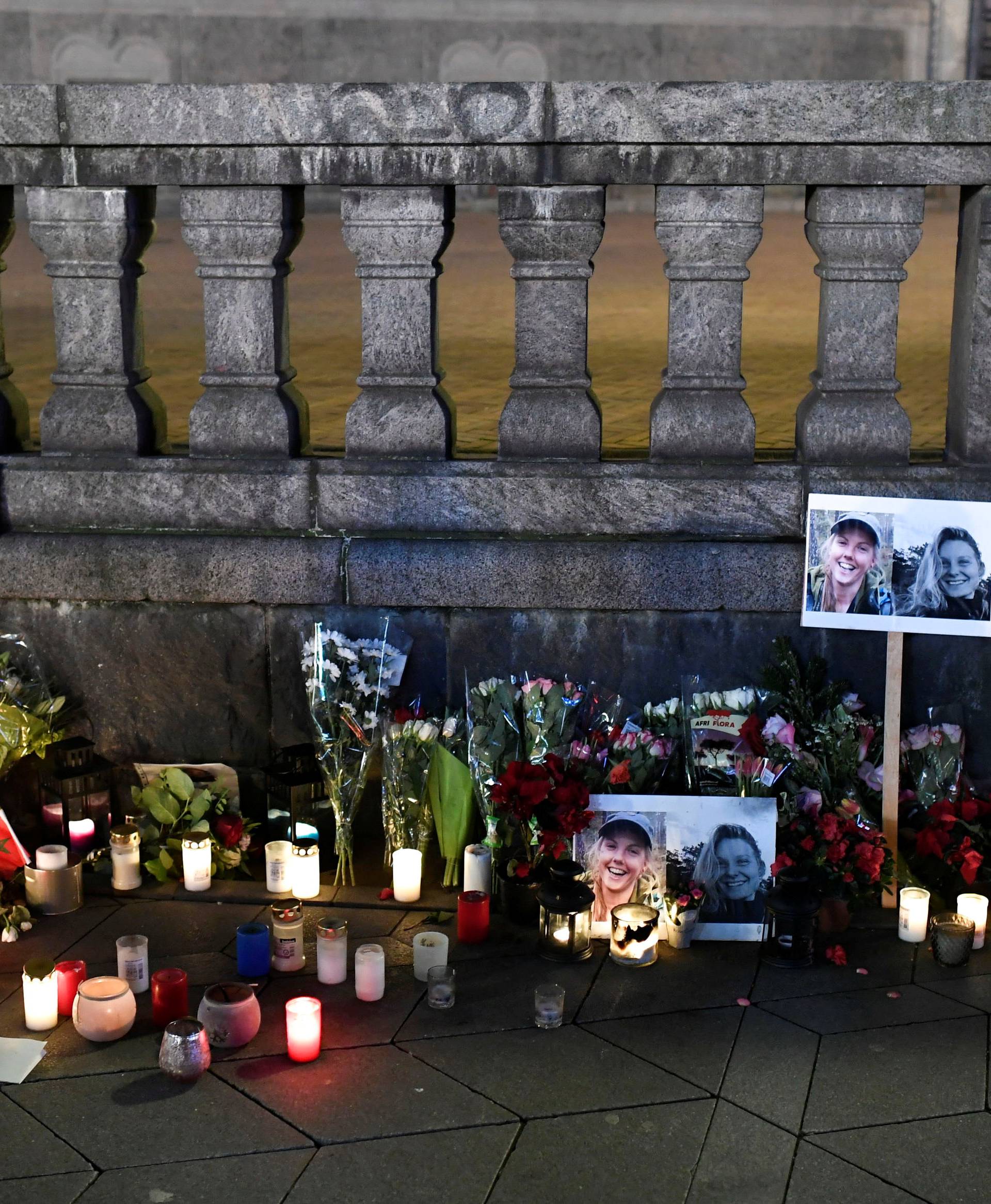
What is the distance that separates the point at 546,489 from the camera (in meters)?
4.66

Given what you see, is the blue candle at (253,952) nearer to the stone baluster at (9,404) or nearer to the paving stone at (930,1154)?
the paving stone at (930,1154)


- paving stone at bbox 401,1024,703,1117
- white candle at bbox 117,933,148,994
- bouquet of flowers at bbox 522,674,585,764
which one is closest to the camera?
paving stone at bbox 401,1024,703,1117

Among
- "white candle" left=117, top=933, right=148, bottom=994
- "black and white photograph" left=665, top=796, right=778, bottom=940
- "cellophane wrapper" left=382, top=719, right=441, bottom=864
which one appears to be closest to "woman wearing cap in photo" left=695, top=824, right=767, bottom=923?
"black and white photograph" left=665, top=796, right=778, bottom=940

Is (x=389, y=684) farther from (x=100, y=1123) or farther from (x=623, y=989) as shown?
(x=100, y=1123)

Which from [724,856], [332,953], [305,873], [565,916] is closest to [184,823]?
[305,873]

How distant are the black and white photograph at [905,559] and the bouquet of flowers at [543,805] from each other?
982mm

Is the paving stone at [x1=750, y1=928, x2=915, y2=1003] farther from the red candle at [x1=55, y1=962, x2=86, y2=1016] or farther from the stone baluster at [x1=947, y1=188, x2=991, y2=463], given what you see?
the red candle at [x1=55, y1=962, x2=86, y2=1016]

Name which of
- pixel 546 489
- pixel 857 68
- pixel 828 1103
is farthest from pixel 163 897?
pixel 857 68

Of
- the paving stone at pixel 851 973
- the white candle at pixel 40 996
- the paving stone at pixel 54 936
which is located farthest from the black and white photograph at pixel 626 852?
the white candle at pixel 40 996

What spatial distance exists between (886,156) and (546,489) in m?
1.36

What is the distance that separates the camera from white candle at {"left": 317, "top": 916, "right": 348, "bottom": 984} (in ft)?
13.3

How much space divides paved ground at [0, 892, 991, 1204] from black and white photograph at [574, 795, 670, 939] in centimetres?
19

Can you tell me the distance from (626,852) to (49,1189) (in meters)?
1.82

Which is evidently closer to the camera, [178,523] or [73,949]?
[73,949]
